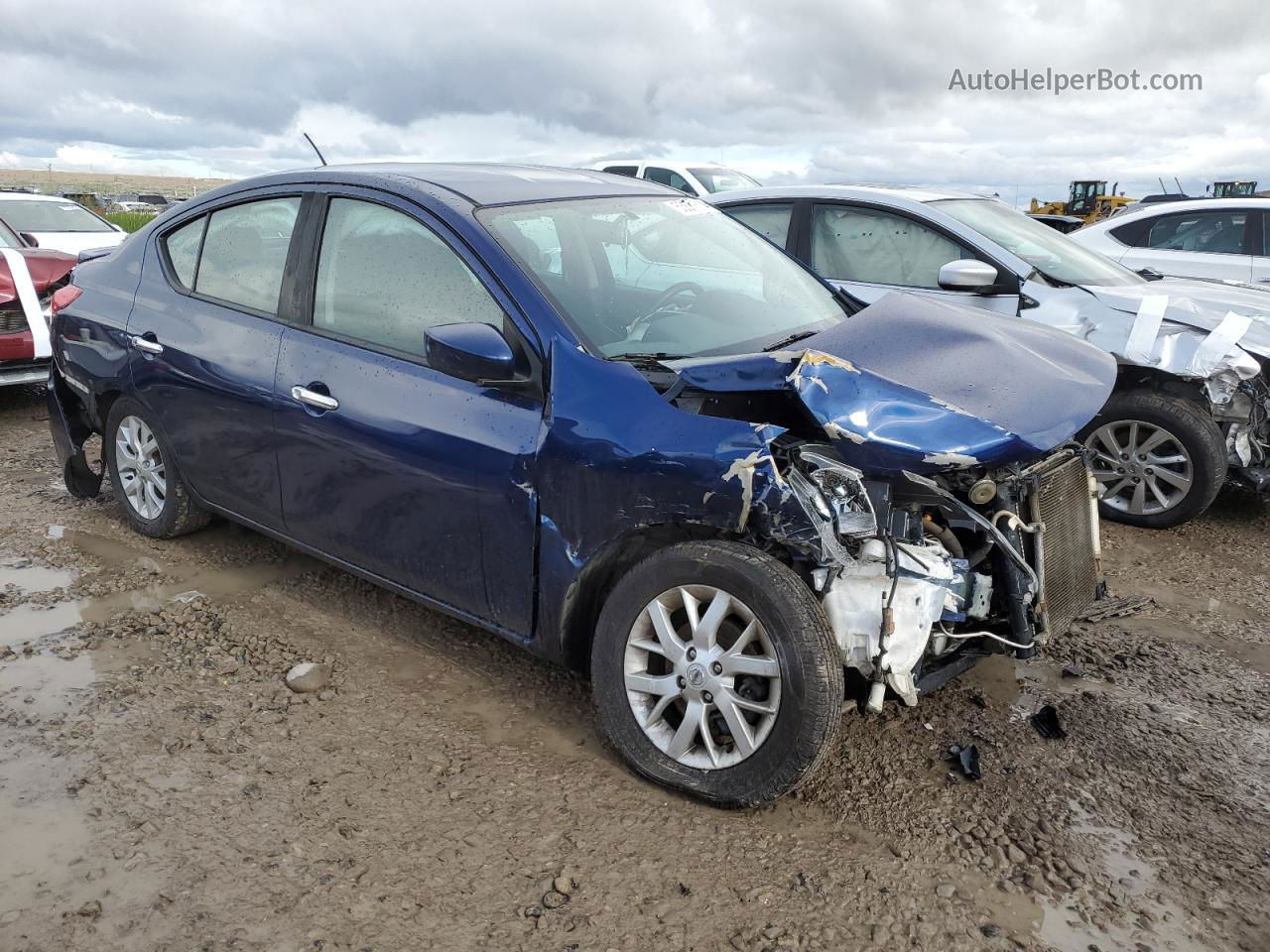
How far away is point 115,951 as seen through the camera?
2.30 meters

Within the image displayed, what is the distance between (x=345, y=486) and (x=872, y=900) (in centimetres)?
219

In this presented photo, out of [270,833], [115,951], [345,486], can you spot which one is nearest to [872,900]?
[270,833]

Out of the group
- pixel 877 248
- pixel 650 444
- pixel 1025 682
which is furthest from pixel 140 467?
pixel 877 248

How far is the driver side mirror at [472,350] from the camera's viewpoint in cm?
300

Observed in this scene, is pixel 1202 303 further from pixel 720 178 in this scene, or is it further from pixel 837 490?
pixel 720 178

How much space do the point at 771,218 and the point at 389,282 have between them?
11.8 feet

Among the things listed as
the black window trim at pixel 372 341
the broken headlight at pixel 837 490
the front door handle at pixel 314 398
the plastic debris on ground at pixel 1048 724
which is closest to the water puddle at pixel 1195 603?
the plastic debris on ground at pixel 1048 724

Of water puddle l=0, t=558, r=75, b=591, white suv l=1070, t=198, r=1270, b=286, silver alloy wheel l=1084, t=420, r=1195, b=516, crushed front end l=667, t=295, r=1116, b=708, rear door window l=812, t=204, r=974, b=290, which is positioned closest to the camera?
crushed front end l=667, t=295, r=1116, b=708

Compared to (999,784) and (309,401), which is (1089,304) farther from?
(309,401)

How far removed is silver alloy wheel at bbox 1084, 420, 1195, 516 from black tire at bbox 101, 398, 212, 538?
179 inches

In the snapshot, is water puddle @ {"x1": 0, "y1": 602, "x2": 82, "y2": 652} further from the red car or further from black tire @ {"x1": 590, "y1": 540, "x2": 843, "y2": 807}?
the red car

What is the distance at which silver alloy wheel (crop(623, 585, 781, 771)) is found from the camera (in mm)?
2740

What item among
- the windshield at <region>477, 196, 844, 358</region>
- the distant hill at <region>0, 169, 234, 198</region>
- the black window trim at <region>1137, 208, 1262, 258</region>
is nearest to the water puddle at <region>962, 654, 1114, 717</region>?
the windshield at <region>477, 196, 844, 358</region>

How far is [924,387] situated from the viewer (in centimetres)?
285
